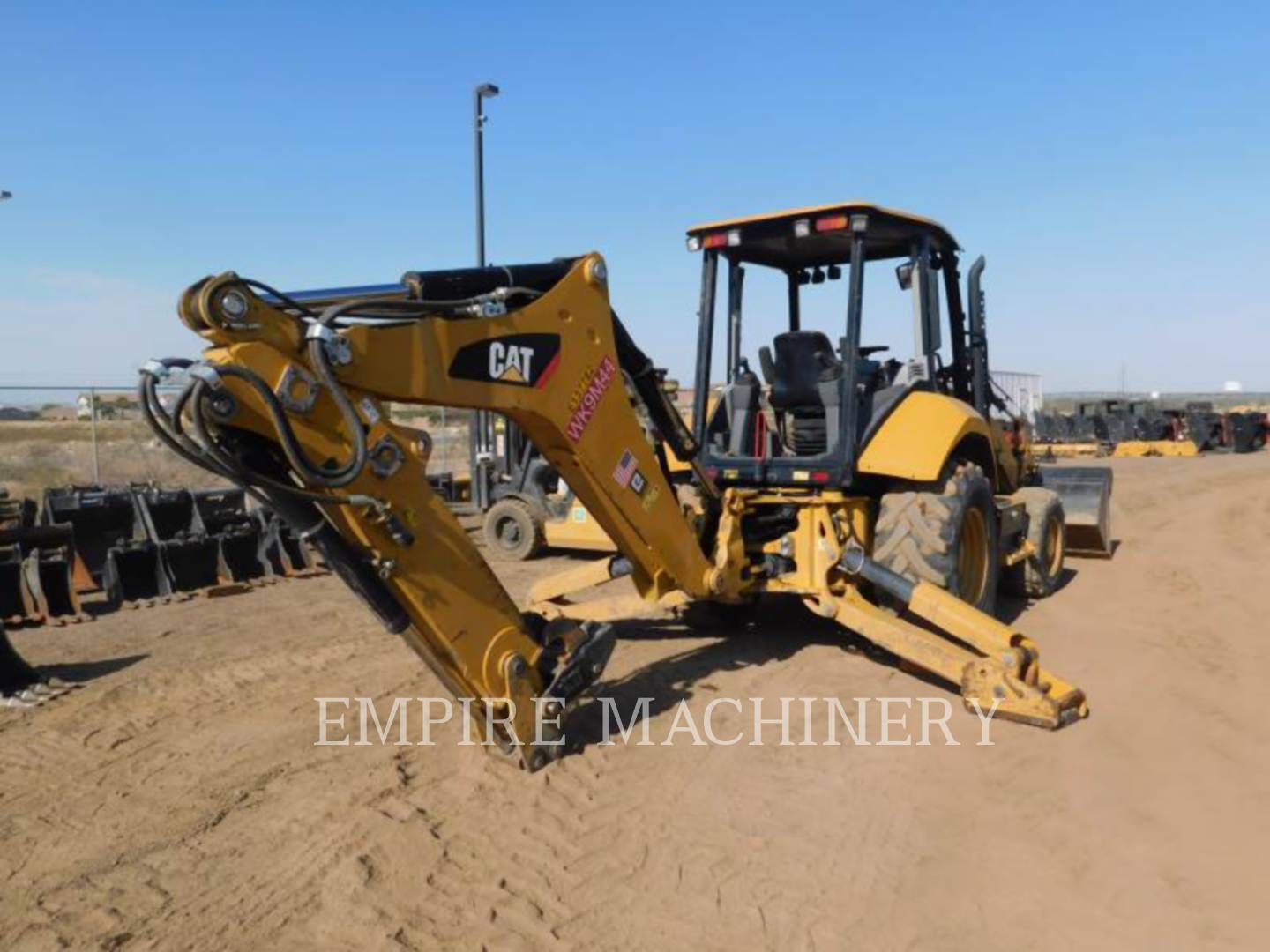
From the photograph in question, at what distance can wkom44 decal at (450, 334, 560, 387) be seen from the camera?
4219 millimetres

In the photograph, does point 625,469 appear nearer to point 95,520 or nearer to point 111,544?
point 111,544

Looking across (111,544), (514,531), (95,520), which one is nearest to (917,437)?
(514,531)

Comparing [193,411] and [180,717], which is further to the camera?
[180,717]

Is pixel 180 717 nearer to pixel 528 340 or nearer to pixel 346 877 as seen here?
pixel 346 877

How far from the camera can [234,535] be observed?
32.7ft

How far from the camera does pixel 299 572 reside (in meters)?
10.1

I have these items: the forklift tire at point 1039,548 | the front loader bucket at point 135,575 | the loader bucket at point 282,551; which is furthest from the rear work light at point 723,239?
the front loader bucket at point 135,575

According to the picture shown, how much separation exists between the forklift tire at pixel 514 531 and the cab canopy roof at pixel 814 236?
4.33 m

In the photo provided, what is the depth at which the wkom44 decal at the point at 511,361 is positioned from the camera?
4219 mm

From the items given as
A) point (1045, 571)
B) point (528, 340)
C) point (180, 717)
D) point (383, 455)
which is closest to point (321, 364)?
point (383, 455)

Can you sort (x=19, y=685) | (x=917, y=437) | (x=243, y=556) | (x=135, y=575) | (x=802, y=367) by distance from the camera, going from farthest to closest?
(x=243, y=556), (x=135, y=575), (x=802, y=367), (x=917, y=437), (x=19, y=685)

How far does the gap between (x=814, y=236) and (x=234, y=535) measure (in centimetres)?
631

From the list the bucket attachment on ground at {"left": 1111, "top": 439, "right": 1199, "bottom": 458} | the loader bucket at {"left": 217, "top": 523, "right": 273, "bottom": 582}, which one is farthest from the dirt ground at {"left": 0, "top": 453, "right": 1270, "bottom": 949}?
the bucket attachment on ground at {"left": 1111, "top": 439, "right": 1199, "bottom": 458}

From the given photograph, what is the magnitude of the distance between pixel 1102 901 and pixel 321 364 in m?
3.19
